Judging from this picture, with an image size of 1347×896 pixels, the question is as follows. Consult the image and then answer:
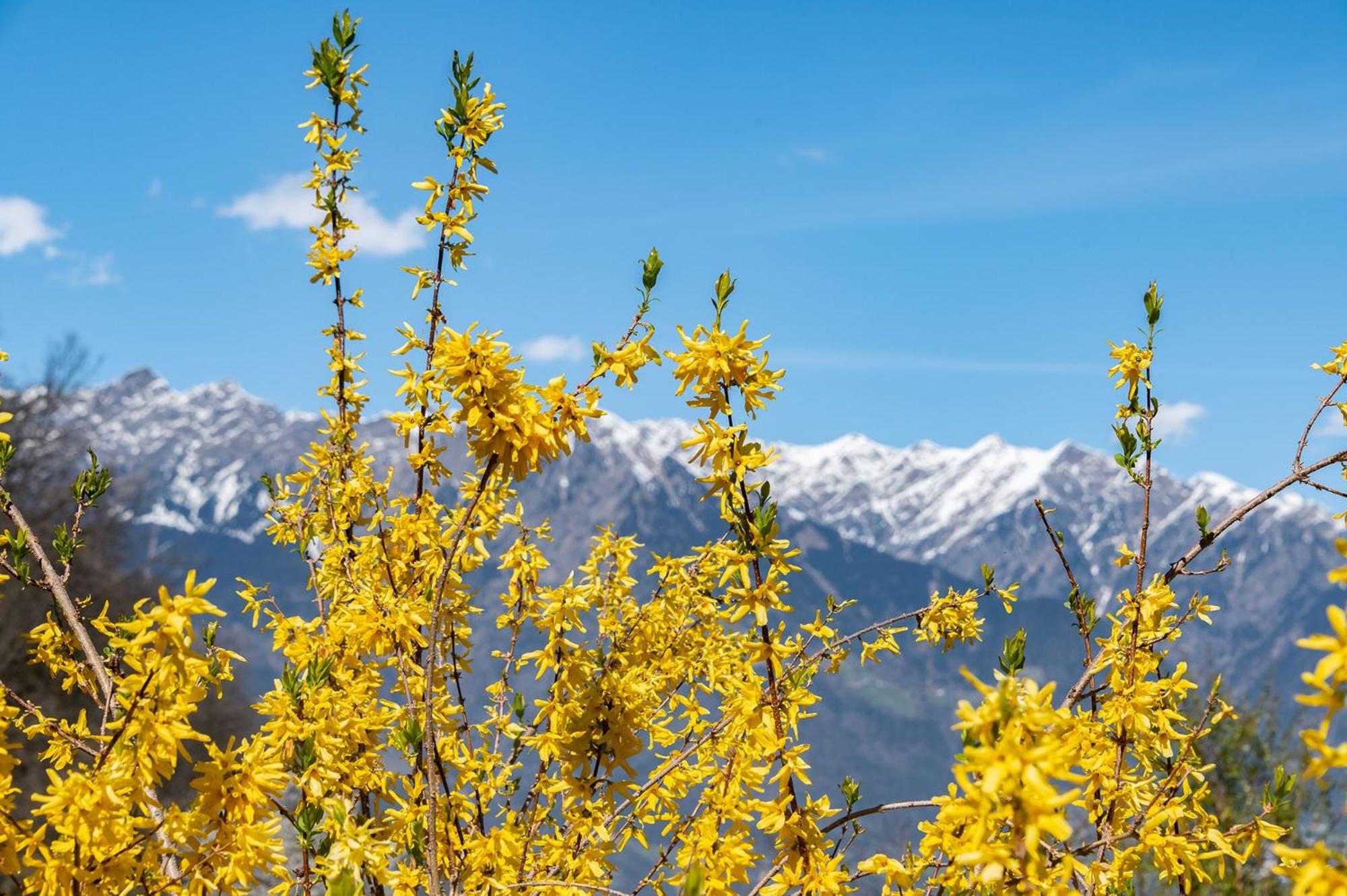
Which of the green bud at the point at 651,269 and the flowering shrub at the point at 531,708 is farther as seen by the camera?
the green bud at the point at 651,269

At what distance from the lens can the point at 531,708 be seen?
4.09 m

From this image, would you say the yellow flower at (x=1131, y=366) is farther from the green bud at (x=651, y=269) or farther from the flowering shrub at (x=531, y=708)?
the green bud at (x=651, y=269)

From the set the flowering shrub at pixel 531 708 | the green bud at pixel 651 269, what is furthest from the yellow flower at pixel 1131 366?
the green bud at pixel 651 269

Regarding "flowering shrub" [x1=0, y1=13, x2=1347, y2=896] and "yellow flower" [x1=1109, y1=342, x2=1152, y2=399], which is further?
"yellow flower" [x1=1109, y1=342, x2=1152, y2=399]

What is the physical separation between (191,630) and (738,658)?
3014 mm

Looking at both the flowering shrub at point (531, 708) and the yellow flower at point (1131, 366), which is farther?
the yellow flower at point (1131, 366)

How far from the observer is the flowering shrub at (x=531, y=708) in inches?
84.7

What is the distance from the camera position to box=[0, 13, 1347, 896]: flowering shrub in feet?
7.06

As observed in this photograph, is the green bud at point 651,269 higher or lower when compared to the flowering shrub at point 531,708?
higher

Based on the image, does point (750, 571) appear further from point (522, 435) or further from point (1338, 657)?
point (1338, 657)

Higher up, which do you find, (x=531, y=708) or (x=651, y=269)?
(x=651, y=269)

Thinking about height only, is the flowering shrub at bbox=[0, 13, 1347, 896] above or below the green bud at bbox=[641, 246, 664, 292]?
below

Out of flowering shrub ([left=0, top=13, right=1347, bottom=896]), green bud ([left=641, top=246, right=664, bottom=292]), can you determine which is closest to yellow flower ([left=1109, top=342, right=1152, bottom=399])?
flowering shrub ([left=0, top=13, right=1347, bottom=896])

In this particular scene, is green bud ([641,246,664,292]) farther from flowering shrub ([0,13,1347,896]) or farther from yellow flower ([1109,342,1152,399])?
yellow flower ([1109,342,1152,399])
